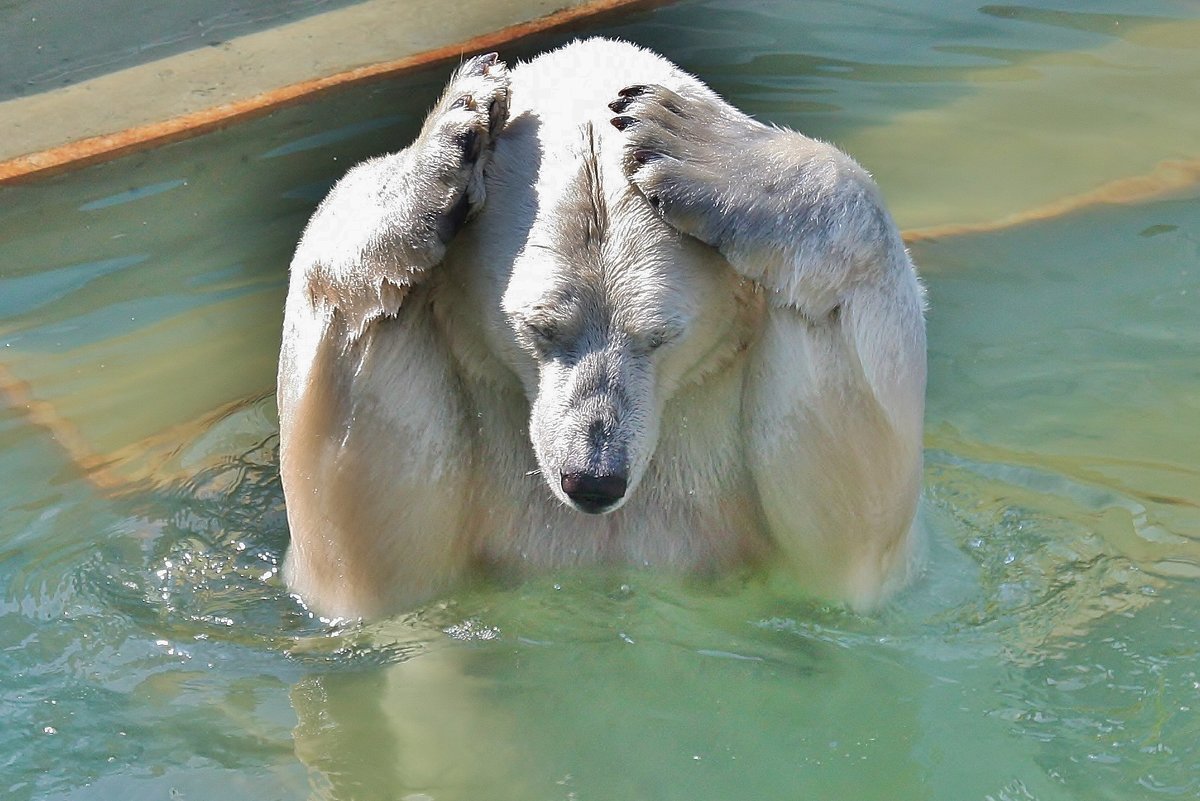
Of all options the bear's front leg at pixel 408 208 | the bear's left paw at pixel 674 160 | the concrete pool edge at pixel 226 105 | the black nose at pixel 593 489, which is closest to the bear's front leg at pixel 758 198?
the bear's left paw at pixel 674 160

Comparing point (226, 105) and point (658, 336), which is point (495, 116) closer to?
point (658, 336)

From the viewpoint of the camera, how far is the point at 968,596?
4070mm

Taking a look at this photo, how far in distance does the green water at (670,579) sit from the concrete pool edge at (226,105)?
0.19 feet

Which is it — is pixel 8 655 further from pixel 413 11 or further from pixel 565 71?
pixel 413 11

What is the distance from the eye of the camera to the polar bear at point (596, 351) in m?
3.38

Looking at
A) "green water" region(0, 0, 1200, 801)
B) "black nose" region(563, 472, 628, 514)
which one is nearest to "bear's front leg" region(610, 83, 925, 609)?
"green water" region(0, 0, 1200, 801)

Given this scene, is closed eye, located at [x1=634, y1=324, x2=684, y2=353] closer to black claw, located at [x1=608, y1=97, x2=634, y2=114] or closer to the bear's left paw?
the bear's left paw

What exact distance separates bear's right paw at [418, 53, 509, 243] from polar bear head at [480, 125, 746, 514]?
15 centimetres

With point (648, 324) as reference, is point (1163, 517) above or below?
below

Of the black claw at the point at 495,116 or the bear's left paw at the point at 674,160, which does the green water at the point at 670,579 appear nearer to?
the bear's left paw at the point at 674,160

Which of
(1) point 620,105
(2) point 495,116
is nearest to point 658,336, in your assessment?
(1) point 620,105

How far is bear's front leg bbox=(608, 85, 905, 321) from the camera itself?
11.1 ft

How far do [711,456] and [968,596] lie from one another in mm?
813

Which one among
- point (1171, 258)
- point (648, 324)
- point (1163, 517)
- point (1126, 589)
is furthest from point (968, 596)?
point (1171, 258)
